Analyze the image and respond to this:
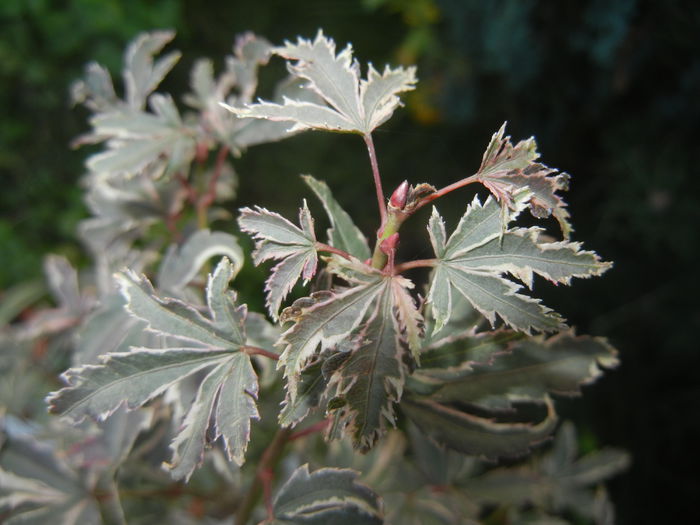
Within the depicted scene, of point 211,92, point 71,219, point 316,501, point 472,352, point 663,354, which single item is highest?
point 211,92

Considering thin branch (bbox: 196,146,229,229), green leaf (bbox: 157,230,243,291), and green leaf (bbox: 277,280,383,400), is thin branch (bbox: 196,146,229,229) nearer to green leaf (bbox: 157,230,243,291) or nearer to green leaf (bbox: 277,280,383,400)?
green leaf (bbox: 157,230,243,291)

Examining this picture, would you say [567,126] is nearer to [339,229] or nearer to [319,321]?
[339,229]

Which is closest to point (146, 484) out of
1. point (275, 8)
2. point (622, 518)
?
point (622, 518)

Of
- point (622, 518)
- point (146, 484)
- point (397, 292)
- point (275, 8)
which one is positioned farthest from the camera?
point (275, 8)

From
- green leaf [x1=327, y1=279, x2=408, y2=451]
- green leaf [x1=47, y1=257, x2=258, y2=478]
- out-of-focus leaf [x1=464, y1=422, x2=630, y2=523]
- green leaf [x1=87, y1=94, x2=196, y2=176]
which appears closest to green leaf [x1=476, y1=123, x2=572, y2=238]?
green leaf [x1=327, y1=279, x2=408, y2=451]

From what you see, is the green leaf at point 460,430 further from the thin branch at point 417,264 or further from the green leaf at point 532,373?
the thin branch at point 417,264

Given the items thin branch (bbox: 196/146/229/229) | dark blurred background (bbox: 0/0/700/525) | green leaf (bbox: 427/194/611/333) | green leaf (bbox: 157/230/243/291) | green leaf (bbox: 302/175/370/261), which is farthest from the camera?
dark blurred background (bbox: 0/0/700/525)

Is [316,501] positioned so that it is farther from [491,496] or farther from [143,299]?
[491,496]
